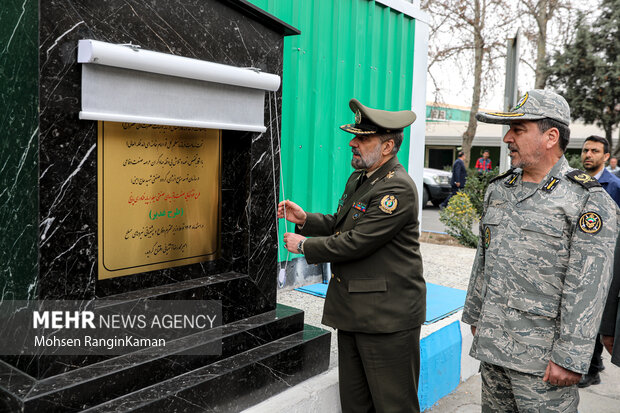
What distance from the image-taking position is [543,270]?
2287 millimetres

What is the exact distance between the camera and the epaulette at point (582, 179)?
2.24m

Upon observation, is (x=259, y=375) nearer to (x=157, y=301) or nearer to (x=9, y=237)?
(x=157, y=301)

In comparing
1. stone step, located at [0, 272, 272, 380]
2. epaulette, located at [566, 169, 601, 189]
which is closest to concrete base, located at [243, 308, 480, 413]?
stone step, located at [0, 272, 272, 380]

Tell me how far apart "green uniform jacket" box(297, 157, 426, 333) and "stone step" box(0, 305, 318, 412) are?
0.54 m

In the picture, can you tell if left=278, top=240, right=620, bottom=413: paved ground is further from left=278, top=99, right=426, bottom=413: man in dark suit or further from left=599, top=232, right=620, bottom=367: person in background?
left=599, top=232, right=620, bottom=367: person in background

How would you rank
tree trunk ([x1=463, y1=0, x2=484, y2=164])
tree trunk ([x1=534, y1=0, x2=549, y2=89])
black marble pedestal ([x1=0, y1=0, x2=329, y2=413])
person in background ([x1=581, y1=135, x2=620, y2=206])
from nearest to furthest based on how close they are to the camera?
1. black marble pedestal ([x1=0, y1=0, x2=329, y2=413])
2. person in background ([x1=581, y1=135, x2=620, y2=206])
3. tree trunk ([x1=463, y1=0, x2=484, y2=164])
4. tree trunk ([x1=534, y1=0, x2=549, y2=89])

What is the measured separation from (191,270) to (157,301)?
0.42 meters

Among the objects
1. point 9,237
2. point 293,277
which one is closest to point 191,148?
point 9,237

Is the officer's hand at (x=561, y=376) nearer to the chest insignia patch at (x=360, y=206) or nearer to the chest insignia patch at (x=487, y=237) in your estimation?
the chest insignia patch at (x=487, y=237)

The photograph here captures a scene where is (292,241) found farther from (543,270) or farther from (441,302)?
(441,302)

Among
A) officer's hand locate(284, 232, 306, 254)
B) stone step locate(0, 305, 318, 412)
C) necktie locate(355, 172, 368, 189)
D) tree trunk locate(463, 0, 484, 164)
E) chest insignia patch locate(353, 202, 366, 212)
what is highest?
tree trunk locate(463, 0, 484, 164)

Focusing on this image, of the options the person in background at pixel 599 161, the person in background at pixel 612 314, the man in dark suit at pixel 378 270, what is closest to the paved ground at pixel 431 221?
the person in background at pixel 599 161

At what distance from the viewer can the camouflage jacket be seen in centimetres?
216

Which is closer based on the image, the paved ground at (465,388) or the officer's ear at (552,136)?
the officer's ear at (552,136)
